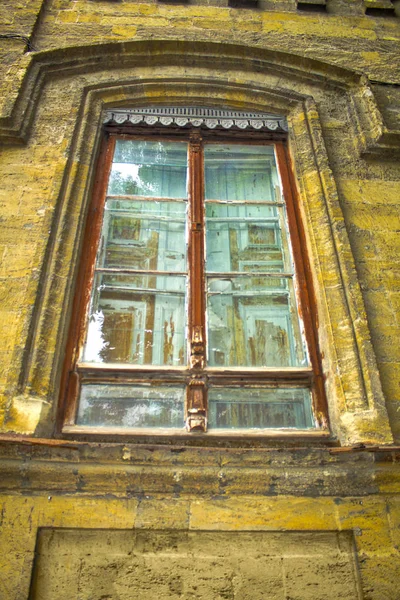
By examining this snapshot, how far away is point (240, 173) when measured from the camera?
4125 mm

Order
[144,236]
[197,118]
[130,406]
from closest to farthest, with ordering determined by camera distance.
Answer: [130,406] → [144,236] → [197,118]

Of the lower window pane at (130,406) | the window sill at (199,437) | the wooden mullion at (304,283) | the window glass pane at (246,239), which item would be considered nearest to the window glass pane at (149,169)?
the window glass pane at (246,239)

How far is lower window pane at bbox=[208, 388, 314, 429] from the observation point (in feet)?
9.20

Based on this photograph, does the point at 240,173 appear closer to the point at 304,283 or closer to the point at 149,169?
the point at 149,169

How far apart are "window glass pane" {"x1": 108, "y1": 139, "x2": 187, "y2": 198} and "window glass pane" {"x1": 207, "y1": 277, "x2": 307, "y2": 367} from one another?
99 centimetres

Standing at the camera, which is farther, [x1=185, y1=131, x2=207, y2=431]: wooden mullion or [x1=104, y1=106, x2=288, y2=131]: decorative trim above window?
[x1=104, y1=106, x2=288, y2=131]: decorative trim above window

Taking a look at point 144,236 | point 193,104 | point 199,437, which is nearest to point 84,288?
point 144,236

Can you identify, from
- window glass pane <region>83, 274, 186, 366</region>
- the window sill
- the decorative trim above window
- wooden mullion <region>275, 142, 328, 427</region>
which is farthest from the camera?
the decorative trim above window

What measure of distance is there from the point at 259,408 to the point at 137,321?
2.97ft

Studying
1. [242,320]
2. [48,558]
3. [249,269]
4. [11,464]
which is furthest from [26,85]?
[48,558]

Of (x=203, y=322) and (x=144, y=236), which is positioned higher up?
(x=144, y=236)

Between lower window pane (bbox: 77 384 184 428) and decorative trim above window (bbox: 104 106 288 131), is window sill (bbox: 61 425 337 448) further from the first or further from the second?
decorative trim above window (bbox: 104 106 288 131)

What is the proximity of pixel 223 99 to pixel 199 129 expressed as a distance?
0.37 m

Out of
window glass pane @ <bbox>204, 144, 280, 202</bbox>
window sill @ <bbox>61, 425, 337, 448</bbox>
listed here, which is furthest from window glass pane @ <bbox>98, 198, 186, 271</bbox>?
window sill @ <bbox>61, 425, 337, 448</bbox>
